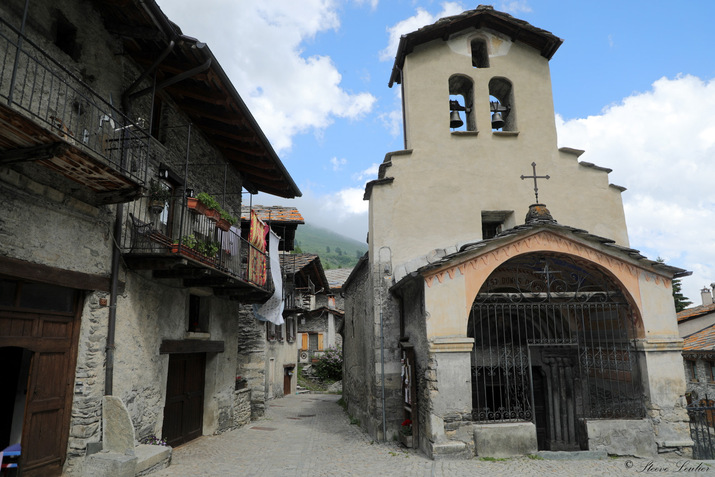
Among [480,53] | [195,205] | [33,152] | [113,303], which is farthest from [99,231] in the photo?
[480,53]

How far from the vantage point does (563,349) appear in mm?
10891

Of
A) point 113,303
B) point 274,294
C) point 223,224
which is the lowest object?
point 113,303

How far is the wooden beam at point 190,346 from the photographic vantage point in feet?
29.1

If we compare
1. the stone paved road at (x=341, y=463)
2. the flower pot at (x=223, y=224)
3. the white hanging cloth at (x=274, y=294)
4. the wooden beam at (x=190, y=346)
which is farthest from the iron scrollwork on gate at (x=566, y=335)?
the wooden beam at (x=190, y=346)

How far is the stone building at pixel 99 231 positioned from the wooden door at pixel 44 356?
2cm

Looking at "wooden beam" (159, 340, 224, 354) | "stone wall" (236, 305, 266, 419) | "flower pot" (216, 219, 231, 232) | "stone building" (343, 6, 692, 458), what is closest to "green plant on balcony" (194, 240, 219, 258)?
"flower pot" (216, 219, 231, 232)

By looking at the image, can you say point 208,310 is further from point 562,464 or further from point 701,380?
point 701,380

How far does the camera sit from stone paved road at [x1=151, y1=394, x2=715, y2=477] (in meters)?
7.66

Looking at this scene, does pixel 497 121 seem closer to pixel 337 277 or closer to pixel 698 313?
pixel 698 313

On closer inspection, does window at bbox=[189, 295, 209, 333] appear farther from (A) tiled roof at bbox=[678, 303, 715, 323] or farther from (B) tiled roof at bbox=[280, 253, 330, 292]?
(A) tiled roof at bbox=[678, 303, 715, 323]

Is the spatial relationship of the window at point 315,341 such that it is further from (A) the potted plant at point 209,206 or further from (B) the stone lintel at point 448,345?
(B) the stone lintel at point 448,345

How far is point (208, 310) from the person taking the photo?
11.0 meters

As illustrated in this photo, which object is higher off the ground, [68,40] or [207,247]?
[68,40]

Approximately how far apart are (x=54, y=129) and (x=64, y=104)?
1.17 feet
